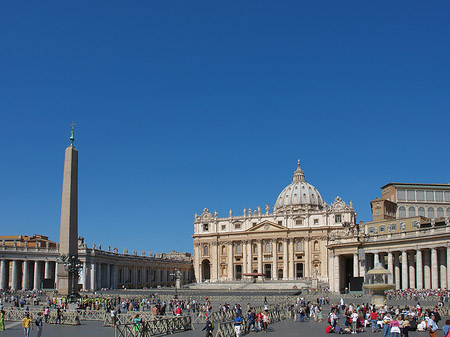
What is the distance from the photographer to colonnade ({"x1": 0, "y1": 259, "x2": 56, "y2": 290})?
7251cm

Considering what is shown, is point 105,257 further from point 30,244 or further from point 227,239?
point 227,239

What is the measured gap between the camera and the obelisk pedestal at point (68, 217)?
33.1 meters

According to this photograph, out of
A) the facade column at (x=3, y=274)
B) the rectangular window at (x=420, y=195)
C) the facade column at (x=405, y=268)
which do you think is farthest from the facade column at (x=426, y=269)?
the facade column at (x=3, y=274)

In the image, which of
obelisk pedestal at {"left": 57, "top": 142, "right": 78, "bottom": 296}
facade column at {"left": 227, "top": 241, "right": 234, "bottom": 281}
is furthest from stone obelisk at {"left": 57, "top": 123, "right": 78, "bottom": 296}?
facade column at {"left": 227, "top": 241, "right": 234, "bottom": 281}

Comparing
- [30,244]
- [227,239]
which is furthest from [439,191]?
[30,244]

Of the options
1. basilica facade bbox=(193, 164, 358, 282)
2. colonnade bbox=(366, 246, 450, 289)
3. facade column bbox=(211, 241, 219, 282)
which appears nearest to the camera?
colonnade bbox=(366, 246, 450, 289)

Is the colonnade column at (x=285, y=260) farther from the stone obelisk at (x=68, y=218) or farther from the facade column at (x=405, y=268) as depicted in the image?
the stone obelisk at (x=68, y=218)

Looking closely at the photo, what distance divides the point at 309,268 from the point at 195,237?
86.9ft

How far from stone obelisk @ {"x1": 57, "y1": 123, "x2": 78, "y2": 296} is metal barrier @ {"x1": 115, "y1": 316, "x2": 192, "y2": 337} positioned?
10.2m

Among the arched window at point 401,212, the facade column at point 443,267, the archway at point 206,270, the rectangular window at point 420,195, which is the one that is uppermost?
the rectangular window at point 420,195

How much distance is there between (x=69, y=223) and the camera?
3306cm

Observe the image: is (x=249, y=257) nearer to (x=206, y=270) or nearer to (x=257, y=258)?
(x=257, y=258)

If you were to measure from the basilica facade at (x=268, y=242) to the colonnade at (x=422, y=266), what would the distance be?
126 feet

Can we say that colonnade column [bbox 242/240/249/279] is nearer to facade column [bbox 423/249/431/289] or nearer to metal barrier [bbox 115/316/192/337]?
facade column [bbox 423/249/431/289]
